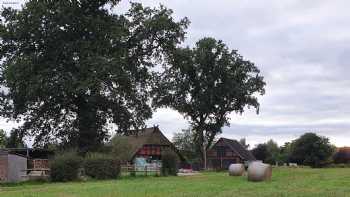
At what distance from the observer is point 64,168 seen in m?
40.3

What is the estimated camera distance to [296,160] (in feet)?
334

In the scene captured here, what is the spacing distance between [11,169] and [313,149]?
6485 cm

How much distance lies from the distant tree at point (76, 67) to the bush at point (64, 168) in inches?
249

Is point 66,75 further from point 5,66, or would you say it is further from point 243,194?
point 243,194

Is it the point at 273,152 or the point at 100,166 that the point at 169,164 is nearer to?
the point at 100,166

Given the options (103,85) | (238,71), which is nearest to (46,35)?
(103,85)

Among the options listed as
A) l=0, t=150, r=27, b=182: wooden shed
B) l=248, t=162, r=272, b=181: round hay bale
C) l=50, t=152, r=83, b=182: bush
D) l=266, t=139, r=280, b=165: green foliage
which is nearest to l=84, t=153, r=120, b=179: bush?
l=50, t=152, r=83, b=182: bush

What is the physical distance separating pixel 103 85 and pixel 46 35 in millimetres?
6199

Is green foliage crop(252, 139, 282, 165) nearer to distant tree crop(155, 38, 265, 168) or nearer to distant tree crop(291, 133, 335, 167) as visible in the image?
distant tree crop(291, 133, 335, 167)

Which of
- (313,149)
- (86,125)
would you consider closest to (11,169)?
(86,125)

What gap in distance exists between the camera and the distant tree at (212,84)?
254 feet

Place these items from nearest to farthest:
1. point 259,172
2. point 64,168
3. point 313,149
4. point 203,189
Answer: point 203,189, point 259,172, point 64,168, point 313,149

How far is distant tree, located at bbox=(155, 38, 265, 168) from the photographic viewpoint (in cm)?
7738

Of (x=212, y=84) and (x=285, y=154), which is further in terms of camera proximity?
(x=285, y=154)
